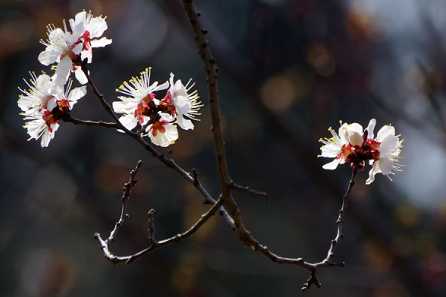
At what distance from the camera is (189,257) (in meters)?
4.74

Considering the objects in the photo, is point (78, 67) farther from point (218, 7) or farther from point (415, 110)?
point (218, 7)

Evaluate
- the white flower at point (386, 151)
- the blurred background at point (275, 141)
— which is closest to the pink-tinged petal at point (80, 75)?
the white flower at point (386, 151)

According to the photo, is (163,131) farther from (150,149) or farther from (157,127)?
(150,149)

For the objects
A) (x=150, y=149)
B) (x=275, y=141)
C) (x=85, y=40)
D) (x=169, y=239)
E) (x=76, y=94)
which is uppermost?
(x=275, y=141)

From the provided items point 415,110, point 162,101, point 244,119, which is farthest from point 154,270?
point 162,101

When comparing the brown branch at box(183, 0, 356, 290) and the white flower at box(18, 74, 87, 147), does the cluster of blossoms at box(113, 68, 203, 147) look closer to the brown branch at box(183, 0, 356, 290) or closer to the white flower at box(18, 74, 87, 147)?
the white flower at box(18, 74, 87, 147)

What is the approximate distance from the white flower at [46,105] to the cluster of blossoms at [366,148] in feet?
1.83

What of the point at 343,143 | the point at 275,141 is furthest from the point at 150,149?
the point at 275,141

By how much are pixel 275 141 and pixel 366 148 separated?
10.1 feet

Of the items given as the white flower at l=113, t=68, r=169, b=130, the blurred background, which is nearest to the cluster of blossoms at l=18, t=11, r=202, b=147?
the white flower at l=113, t=68, r=169, b=130

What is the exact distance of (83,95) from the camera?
5.43 ft

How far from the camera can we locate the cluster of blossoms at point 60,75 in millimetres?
1619

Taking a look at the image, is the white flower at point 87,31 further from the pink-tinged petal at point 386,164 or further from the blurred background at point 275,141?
the blurred background at point 275,141

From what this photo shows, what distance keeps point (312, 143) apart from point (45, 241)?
5.04 m
